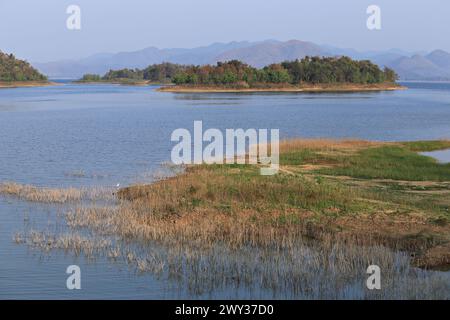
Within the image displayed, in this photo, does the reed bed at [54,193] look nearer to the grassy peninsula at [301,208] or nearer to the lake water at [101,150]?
the lake water at [101,150]

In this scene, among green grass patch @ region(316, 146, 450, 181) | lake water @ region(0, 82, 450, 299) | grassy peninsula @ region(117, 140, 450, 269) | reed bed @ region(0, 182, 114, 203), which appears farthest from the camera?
green grass patch @ region(316, 146, 450, 181)

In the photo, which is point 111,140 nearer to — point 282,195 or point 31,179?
point 31,179

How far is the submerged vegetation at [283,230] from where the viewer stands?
57.1 ft

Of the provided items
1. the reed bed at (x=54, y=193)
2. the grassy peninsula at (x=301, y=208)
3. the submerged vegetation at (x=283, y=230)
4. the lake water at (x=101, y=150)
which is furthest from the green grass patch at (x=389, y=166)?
the reed bed at (x=54, y=193)

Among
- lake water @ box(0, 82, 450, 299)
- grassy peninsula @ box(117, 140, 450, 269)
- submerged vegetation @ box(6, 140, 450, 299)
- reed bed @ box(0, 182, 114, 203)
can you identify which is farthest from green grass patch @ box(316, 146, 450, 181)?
reed bed @ box(0, 182, 114, 203)

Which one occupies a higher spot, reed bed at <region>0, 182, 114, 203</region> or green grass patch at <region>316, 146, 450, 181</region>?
green grass patch at <region>316, 146, 450, 181</region>

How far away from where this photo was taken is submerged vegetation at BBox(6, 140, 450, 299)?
17.4 metres

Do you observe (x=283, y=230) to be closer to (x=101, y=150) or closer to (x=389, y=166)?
(x=389, y=166)

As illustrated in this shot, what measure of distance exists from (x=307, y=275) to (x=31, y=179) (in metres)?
20.2

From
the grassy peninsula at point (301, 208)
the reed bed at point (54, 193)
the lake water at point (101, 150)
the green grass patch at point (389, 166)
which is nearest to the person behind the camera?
the lake water at point (101, 150)

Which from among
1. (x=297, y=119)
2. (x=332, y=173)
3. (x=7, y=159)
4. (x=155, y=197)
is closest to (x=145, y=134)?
(x=7, y=159)

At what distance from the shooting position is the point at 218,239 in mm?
20875

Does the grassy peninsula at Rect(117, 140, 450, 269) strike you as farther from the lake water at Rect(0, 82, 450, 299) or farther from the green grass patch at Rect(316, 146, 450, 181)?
the lake water at Rect(0, 82, 450, 299)

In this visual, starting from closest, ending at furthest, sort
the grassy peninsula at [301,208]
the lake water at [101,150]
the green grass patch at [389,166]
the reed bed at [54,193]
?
the lake water at [101,150] < the grassy peninsula at [301,208] < the reed bed at [54,193] < the green grass patch at [389,166]
